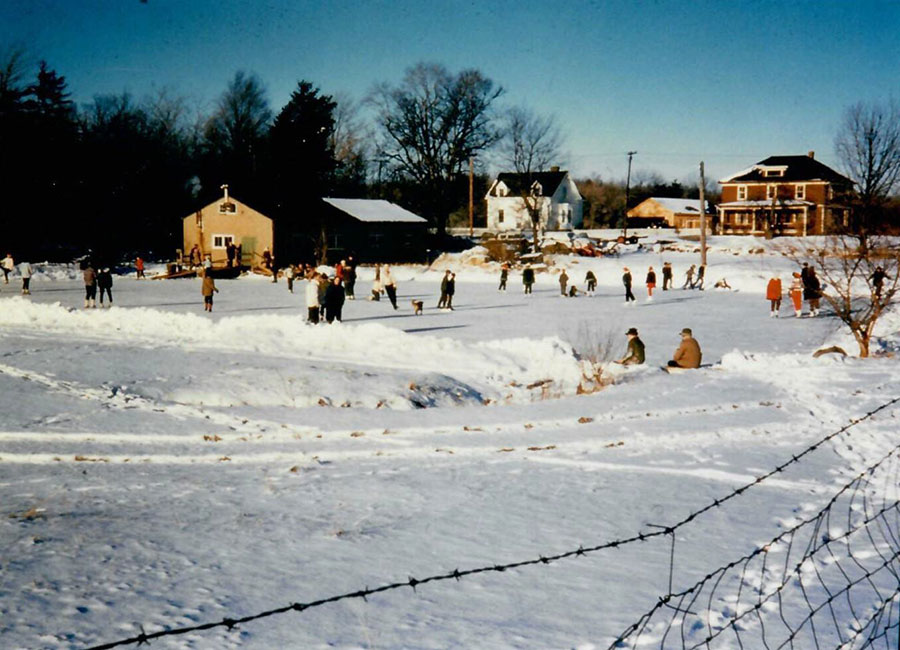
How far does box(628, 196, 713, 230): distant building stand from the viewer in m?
89.6

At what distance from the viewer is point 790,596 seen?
5691 mm

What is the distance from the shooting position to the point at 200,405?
12859 millimetres

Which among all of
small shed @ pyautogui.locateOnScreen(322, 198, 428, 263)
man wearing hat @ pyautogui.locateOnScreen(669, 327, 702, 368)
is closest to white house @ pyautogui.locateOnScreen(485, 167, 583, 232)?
small shed @ pyautogui.locateOnScreen(322, 198, 428, 263)

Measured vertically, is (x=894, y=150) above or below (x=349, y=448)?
above

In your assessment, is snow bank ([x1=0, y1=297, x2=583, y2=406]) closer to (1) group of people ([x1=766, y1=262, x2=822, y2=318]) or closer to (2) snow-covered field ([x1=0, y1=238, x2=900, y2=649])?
(2) snow-covered field ([x1=0, y1=238, x2=900, y2=649])

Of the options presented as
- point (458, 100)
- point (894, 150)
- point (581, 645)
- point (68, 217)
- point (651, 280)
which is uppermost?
point (458, 100)

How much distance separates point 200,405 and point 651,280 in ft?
80.5

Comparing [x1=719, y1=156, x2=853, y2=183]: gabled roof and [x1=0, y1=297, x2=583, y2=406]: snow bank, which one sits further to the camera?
[x1=719, y1=156, x2=853, y2=183]: gabled roof

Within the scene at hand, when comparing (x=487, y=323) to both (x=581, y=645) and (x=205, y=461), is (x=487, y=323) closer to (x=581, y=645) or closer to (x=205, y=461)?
(x=205, y=461)

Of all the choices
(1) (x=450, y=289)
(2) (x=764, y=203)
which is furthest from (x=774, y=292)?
(2) (x=764, y=203)

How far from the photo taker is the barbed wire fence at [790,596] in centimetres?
495

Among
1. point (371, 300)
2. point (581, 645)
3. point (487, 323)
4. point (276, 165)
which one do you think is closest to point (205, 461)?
point (581, 645)

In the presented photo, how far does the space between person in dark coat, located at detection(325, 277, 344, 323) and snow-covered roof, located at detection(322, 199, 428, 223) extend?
1282 inches

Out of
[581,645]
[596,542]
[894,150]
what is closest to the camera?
[581,645]
